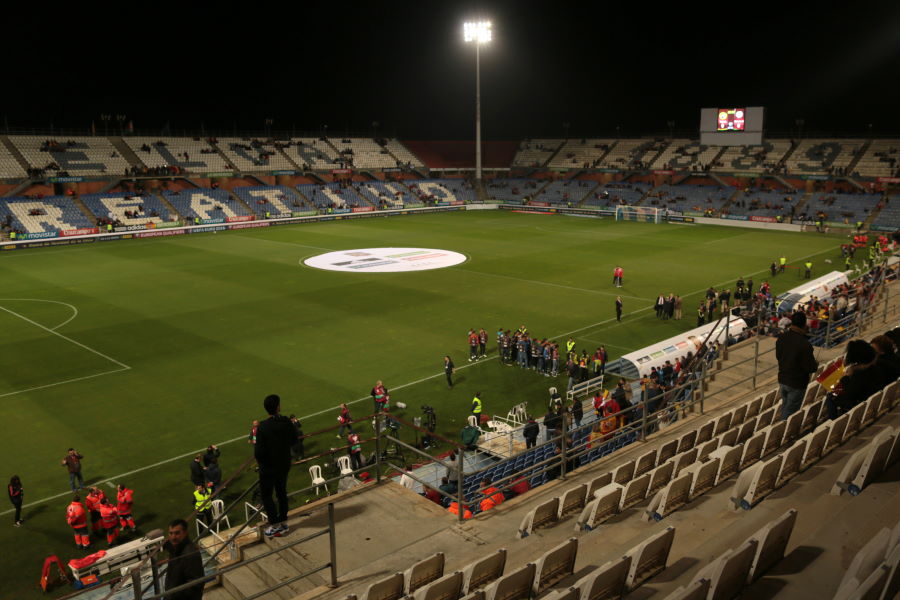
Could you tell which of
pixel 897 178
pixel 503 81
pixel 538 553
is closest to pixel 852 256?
pixel 897 178

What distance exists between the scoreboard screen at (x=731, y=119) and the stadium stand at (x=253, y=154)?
4638cm

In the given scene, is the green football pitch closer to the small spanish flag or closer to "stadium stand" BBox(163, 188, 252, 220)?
the small spanish flag

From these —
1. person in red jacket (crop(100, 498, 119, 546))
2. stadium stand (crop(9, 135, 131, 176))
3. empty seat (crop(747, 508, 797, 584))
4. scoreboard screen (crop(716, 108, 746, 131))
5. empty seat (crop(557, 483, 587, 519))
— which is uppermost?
scoreboard screen (crop(716, 108, 746, 131))

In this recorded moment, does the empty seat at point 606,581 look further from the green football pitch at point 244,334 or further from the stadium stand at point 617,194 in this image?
the stadium stand at point 617,194

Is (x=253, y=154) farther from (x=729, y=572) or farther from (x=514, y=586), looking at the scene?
(x=729, y=572)

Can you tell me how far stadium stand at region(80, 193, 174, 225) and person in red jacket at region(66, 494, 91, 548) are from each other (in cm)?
5170

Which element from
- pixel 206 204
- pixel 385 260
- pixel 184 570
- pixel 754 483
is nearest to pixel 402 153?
pixel 206 204

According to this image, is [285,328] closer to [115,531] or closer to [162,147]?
[115,531]

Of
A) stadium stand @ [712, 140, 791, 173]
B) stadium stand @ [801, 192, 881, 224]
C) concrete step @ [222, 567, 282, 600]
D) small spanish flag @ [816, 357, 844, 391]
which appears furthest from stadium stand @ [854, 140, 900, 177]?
concrete step @ [222, 567, 282, 600]

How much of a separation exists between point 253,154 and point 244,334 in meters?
53.9

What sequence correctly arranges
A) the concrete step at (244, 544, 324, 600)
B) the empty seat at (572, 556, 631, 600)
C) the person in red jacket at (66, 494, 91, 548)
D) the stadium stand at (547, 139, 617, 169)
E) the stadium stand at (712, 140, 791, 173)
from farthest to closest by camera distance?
the stadium stand at (547, 139, 617, 169) → the stadium stand at (712, 140, 791, 173) → the person in red jacket at (66, 494, 91, 548) → the concrete step at (244, 544, 324, 600) → the empty seat at (572, 556, 631, 600)

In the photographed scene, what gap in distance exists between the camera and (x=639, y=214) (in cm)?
7131

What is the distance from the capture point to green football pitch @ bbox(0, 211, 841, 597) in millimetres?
17672

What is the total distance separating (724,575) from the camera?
18.4 feet
